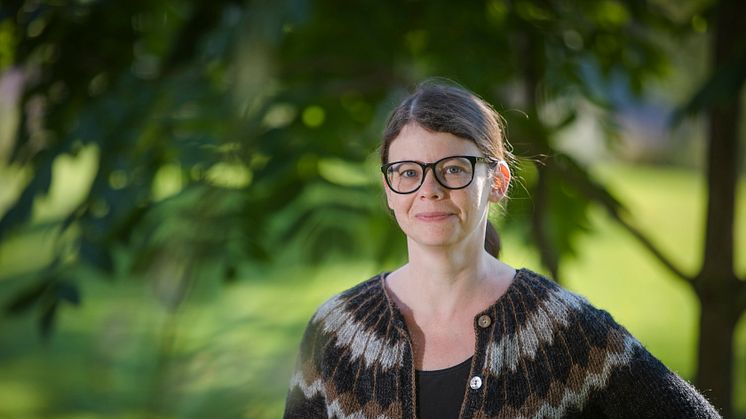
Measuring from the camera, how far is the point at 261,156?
2.30 meters

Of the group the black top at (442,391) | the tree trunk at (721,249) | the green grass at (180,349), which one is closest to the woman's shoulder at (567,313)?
the black top at (442,391)

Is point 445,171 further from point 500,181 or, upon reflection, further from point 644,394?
point 644,394

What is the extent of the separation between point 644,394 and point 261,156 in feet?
4.05

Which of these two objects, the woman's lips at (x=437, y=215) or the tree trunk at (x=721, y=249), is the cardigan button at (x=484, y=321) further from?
the tree trunk at (x=721, y=249)

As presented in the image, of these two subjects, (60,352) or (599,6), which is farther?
(60,352)

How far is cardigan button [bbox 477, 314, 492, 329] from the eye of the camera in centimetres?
131

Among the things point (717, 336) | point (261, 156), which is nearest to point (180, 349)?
point (261, 156)

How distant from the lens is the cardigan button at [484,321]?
4.30 feet

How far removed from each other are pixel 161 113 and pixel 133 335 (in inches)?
19.8

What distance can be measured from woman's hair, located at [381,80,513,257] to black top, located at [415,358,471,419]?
290mm

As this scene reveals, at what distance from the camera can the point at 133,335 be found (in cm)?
214

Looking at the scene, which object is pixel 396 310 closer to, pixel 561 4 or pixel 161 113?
pixel 161 113

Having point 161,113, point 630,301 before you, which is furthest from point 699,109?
point 630,301

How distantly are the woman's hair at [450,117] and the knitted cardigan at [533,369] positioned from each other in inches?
8.0
